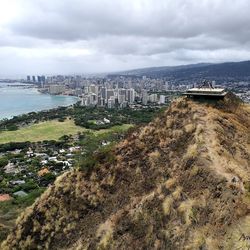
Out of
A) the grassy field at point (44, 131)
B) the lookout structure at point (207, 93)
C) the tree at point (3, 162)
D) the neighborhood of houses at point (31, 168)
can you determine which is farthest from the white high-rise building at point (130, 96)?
the lookout structure at point (207, 93)

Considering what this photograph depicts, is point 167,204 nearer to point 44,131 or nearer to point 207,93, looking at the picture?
point 207,93

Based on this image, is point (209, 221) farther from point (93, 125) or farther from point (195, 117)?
point (93, 125)

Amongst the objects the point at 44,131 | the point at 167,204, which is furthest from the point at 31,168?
the point at 167,204

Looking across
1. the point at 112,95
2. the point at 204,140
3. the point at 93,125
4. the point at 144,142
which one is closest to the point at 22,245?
the point at 144,142

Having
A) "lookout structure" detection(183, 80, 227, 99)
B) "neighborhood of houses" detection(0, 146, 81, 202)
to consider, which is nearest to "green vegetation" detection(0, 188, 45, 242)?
"neighborhood of houses" detection(0, 146, 81, 202)

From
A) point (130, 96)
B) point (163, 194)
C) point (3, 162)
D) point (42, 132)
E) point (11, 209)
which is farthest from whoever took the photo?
point (130, 96)

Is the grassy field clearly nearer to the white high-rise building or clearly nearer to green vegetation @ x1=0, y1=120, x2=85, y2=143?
green vegetation @ x1=0, y1=120, x2=85, y2=143

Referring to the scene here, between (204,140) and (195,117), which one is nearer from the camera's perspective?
(204,140)
